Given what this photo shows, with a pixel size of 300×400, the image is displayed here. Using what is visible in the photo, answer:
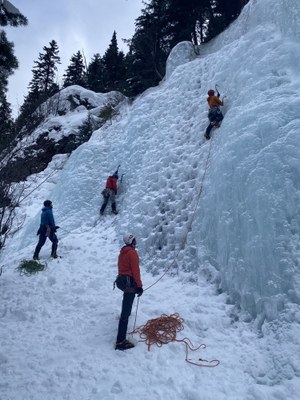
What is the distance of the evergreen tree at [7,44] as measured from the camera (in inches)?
237

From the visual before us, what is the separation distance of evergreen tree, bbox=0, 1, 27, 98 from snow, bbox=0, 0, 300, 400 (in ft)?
15.1

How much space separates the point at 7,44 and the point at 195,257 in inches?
226

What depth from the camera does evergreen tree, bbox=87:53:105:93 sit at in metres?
32.3

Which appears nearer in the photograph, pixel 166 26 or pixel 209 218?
pixel 209 218

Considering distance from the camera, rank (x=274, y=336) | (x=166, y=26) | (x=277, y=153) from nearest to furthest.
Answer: (x=274, y=336), (x=277, y=153), (x=166, y=26)

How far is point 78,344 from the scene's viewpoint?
236 inches

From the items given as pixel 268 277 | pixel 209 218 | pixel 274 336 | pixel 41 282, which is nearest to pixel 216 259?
pixel 209 218

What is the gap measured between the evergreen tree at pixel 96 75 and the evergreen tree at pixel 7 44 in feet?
87.4

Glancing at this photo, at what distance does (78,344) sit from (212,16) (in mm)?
17638

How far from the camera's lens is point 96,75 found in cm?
3322

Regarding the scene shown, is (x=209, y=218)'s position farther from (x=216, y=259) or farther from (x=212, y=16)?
(x=212, y=16)

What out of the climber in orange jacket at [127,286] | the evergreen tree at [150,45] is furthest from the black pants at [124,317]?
the evergreen tree at [150,45]

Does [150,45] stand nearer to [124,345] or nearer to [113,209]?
[113,209]

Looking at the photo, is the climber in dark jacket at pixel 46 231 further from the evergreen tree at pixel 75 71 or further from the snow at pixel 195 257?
the evergreen tree at pixel 75 71
